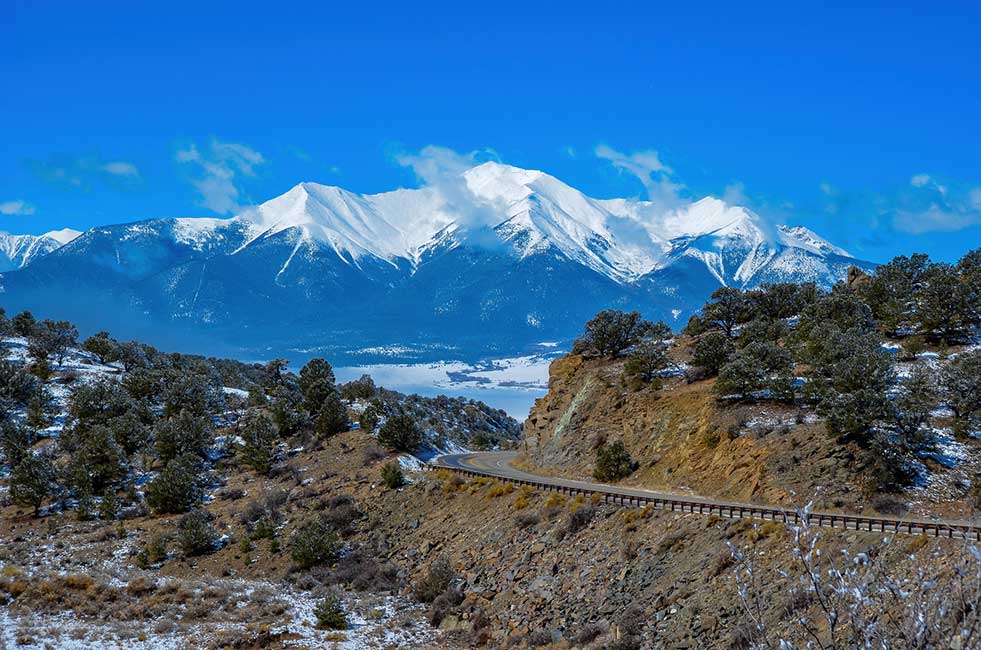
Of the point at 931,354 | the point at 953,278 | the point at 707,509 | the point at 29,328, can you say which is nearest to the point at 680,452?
the point at 707,509

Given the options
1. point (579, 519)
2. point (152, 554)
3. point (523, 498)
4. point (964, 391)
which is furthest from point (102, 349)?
point (964, 391)

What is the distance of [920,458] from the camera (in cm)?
3362

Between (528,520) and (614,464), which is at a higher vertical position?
(614,464)

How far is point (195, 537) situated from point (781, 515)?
3436 centimetres

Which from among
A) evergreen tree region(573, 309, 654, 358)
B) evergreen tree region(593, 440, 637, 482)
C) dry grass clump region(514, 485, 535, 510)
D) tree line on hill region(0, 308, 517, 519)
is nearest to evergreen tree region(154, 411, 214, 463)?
tree line on hill region(0, 308, 517, 519)

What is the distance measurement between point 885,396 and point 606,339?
1090 inches

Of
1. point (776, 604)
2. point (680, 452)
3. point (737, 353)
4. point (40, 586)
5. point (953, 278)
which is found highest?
point (953, 278)

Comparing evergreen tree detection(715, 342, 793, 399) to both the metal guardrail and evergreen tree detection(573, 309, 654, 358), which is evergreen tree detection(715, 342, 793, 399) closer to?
the metal guardrail

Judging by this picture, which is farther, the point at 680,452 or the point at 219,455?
the point at 219,455

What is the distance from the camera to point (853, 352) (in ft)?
133

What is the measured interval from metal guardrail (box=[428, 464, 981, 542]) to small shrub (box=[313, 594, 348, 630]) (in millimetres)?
13817

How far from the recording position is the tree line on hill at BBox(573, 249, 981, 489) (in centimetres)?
3456

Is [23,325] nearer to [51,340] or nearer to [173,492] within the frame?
[51,340]

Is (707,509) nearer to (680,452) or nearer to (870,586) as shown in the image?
(680,452)
